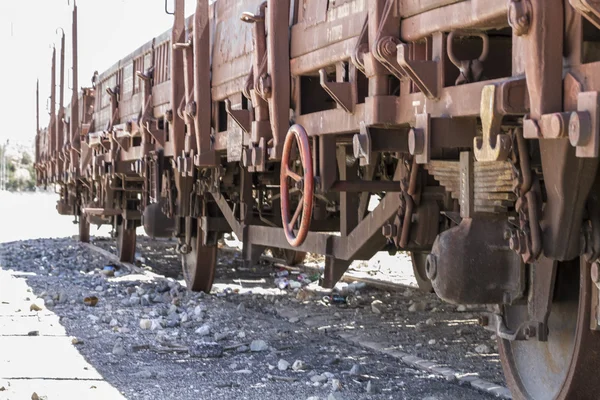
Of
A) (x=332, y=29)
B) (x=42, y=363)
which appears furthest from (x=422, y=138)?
(x=42, y=363)

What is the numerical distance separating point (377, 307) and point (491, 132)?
18.1 ft

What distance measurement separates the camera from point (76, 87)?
14.4 meters

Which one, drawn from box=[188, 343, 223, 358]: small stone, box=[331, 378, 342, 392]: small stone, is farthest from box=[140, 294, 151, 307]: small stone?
box=[331, 378, 342, 392]: small stone

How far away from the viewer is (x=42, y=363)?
5.74 metres

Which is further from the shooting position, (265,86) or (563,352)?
(265,86)

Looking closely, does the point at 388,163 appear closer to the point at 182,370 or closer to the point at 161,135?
the point at 182,370

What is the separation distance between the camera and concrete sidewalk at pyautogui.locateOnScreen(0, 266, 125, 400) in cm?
495

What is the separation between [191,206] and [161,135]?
2.46ft

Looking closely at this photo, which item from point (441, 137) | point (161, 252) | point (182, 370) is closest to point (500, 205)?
point (441, 137)

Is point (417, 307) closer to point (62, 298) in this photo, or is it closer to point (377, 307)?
point (377, 307)

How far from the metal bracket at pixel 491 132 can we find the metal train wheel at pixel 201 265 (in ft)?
20.8

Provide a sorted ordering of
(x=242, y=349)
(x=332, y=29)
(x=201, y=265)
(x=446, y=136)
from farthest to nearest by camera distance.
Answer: (x=201, y=265)
(x=242, y=349)
(x=332, y=29)
(x=446, y=136)

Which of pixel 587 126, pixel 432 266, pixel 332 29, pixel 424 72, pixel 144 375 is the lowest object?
pixel 144 375

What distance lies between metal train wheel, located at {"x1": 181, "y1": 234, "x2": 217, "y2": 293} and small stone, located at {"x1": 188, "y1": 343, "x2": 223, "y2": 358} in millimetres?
3105
